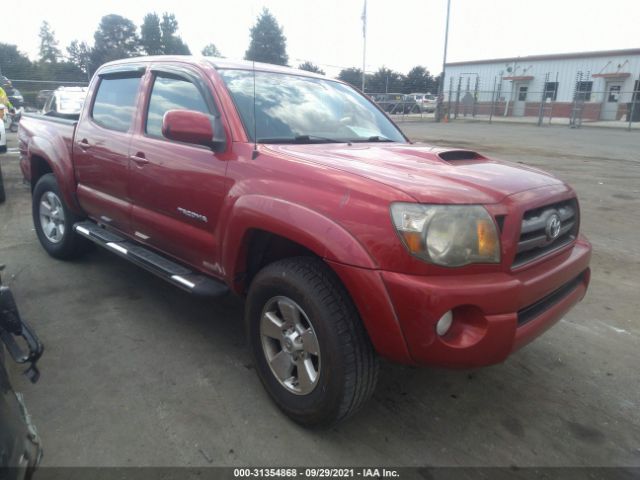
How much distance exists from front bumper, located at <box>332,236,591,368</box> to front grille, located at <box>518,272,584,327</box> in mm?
45

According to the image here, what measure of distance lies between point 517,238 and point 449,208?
0.36m

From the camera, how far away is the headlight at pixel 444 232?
1.98 m

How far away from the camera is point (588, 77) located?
34125 mm

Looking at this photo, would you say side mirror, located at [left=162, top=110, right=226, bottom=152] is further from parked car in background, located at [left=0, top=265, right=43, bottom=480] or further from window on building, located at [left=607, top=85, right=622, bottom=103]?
window on building, located at [left=607, top=85, right=622, bottom=103]

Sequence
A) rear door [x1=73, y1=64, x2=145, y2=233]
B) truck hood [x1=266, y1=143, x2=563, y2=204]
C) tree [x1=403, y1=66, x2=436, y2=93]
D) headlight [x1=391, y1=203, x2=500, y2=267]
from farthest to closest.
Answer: tree [x1=403, y1=66, x2=436, y2=93] → rear door [x1=73, y1=64, x2=145, y2=233] → truck hood [x1=266, y1=143, x2=563, y2=204] → headlight [x1=391, y1=203, x2=500, y2=267]

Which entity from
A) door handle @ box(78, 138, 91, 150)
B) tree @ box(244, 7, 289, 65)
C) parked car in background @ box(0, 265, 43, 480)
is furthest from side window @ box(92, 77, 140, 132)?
tree @ box(244, 7, 289, 65)

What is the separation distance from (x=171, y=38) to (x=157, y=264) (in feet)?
235

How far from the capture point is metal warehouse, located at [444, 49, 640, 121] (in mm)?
32438

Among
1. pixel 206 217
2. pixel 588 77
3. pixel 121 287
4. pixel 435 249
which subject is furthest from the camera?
pixel 588 77

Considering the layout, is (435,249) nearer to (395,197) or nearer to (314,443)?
(395,197)

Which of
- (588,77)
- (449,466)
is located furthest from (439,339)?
(588,77)

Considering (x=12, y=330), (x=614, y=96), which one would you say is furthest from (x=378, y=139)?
(x=614, y=96)

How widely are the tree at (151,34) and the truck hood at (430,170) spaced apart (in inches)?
2646

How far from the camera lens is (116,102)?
12.9 ft
